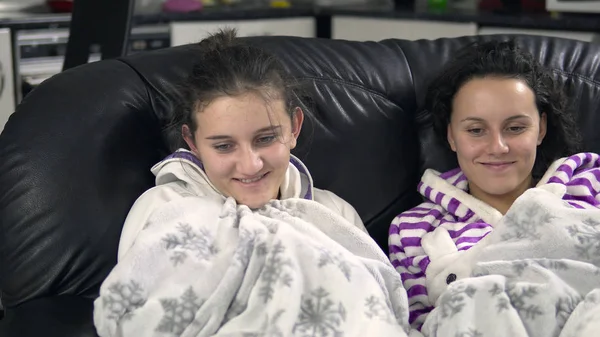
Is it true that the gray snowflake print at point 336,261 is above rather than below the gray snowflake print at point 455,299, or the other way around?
above

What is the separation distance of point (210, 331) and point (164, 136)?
0.51 m

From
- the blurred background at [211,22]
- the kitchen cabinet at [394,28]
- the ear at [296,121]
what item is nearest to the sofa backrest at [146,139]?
the ear at [296,121]

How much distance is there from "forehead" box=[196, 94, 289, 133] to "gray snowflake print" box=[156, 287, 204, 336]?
34 cm

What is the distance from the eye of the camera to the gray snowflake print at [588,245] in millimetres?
1603

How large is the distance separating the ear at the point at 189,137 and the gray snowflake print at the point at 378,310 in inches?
18.2

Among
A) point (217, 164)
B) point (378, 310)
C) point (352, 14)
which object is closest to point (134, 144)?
point (217, 164)

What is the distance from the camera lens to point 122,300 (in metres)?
1.40

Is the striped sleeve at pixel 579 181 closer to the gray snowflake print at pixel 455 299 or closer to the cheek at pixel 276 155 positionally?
the gray snowflake print at pixel 455 299

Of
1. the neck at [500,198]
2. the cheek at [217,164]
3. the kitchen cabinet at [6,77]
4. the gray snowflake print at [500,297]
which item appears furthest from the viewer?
the kitchen cabinet at [6,77]

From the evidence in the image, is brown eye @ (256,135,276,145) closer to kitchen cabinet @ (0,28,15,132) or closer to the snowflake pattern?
the snowflake pattern

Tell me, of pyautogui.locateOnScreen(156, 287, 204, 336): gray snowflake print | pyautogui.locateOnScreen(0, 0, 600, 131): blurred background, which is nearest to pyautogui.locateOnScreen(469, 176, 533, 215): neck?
pyautogui.locateOnScreen(156, 287, 204, 336): gray snowflake print

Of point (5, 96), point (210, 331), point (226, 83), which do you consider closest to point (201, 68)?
point (226, 83)

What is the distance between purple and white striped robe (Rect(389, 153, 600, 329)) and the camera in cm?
176

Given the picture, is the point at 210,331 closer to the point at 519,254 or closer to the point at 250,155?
the point at 250,155
